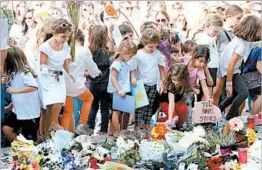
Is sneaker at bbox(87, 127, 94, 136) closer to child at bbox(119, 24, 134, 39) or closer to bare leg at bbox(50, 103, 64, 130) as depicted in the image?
bare leg at bbox(50, 103, 64, 130)

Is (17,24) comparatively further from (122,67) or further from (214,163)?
(214,163)

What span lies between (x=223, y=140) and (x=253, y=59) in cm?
173

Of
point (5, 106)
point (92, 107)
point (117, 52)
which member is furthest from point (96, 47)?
point (5, 106)

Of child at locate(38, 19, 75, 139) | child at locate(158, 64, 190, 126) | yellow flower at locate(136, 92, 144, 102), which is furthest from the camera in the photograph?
child at locate(158, 64, 190, 126)

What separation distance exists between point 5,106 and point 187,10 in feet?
7.83

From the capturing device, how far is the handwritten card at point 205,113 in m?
5.96

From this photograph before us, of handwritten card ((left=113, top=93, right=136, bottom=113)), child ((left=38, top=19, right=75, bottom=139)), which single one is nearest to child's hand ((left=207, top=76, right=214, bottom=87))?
handwritten card ((left=113, top=93, right=136, bottom=113))

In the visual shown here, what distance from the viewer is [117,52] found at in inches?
233

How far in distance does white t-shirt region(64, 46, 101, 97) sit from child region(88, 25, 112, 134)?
0.28ft

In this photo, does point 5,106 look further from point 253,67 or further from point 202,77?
point 253,67

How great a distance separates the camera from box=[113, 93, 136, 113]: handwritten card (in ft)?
19.4

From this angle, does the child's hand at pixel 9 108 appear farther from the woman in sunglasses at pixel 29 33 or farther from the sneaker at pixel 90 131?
the sneaker at pixel 90 131

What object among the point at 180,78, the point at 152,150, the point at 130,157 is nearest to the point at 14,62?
the point at 130,157

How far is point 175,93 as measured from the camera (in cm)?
611
